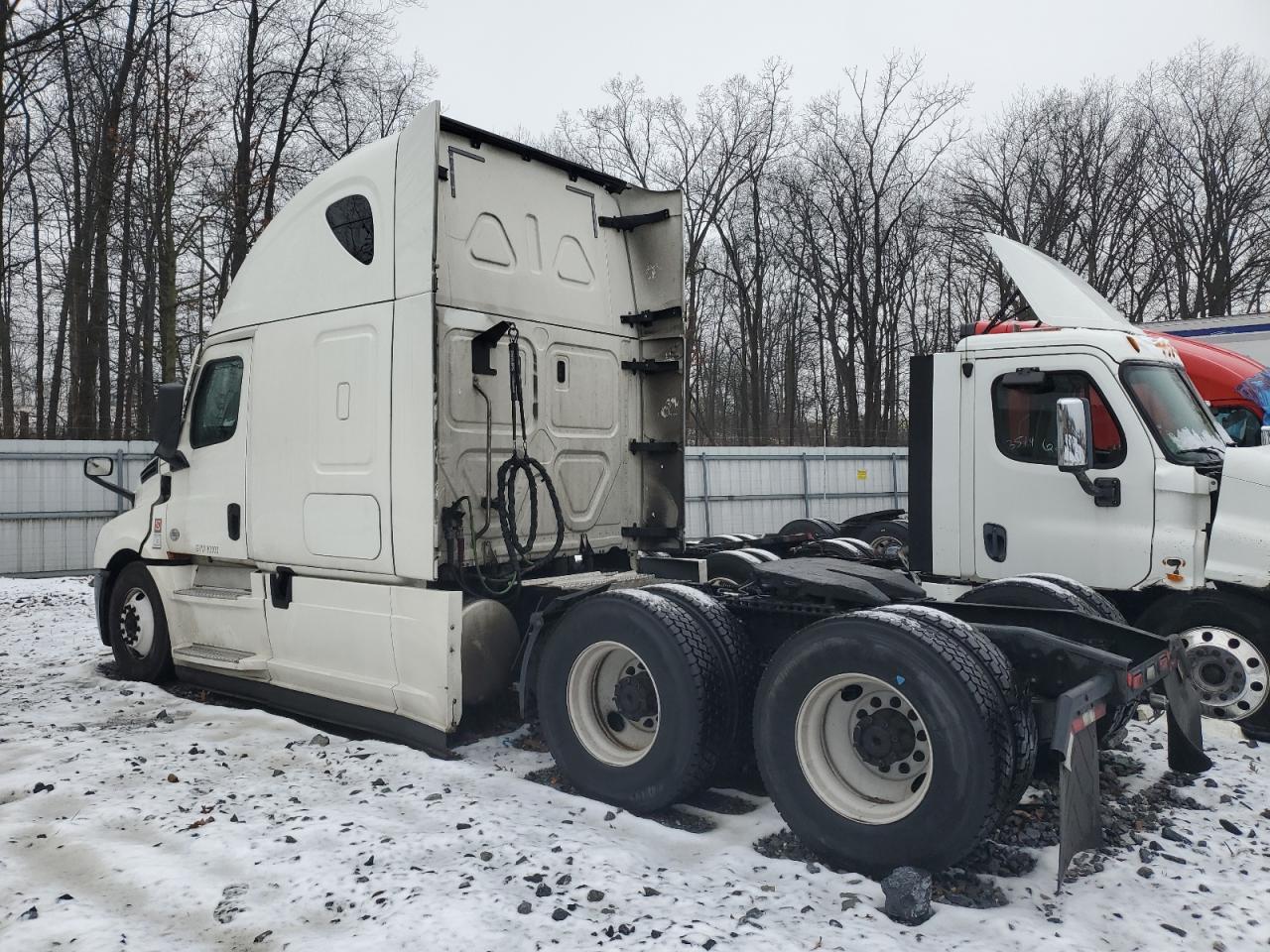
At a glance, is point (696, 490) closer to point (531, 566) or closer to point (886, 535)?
point (886, 535)

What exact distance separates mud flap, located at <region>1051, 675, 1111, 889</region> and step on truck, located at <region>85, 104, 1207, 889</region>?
14 millimetres

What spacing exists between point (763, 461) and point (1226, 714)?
12419 millimetres

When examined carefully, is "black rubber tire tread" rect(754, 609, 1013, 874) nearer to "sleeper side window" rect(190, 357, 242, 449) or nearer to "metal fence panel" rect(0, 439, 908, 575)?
"sleeper side window" rect(190, 357, 242, 449)

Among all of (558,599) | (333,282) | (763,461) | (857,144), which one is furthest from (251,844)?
(857,144)

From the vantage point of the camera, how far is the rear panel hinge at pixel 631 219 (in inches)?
252

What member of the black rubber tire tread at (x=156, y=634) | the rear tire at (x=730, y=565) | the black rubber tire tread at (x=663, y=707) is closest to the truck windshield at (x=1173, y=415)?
the rear tire at (x=730, y=565)

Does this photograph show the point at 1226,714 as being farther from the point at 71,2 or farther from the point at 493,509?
the point at 71,2

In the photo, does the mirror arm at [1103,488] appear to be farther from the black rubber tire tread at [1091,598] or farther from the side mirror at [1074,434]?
the black rubber tire tread at [1091,598]

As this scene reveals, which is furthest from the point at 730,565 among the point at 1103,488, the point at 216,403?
the point at 216,403

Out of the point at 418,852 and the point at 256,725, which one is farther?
the point at 256,725

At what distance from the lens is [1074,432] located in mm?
5605

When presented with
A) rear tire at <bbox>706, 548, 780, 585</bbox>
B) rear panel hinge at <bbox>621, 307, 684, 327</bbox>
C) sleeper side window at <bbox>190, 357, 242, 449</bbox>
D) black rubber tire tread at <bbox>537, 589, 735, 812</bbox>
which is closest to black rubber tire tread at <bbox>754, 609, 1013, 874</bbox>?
black rubber tire tread at <bbox>537, 589, 735, 812</bbox>

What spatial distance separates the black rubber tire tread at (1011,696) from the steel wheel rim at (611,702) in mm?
1374

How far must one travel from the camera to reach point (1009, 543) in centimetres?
641
